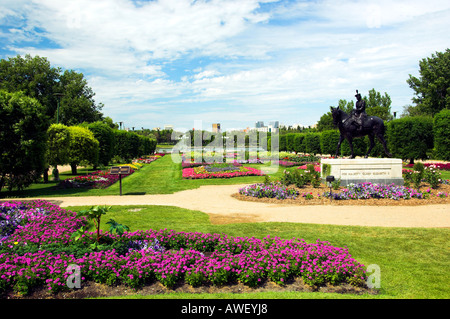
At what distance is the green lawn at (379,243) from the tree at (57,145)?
45.1ft

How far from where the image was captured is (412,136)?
2952cm

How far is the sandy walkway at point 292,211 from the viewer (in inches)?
381

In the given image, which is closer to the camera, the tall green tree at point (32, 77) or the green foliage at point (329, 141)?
the green foliage at point (329, 141)

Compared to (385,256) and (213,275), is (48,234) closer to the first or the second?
(213,275)

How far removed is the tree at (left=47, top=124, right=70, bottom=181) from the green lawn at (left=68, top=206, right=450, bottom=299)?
1375cm

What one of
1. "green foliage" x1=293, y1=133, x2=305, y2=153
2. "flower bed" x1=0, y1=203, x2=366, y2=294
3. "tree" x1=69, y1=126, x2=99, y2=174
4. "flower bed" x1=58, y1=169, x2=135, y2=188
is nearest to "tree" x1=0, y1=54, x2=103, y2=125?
"tree" x1=69, y1=126, x2=99, y2=174

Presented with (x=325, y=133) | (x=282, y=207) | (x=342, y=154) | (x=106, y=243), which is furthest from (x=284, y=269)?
(x=325, y=133)

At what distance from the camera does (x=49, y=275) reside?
509 centimetres

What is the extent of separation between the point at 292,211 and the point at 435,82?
4260cm

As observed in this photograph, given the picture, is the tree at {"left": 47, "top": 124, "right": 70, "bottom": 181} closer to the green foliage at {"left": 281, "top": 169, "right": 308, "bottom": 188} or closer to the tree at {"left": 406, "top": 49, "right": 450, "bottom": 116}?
the green foliage at {"left": 281, "top": 169, "right": 308, "bottom": 188}

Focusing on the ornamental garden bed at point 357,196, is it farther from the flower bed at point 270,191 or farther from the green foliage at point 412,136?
the green foliage at point 412,136

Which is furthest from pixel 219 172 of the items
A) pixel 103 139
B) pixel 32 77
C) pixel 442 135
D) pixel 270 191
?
pixel 32 77

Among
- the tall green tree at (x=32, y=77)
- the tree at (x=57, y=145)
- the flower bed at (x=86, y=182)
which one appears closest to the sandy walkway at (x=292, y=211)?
the flower bed at (x=86, y=182)
